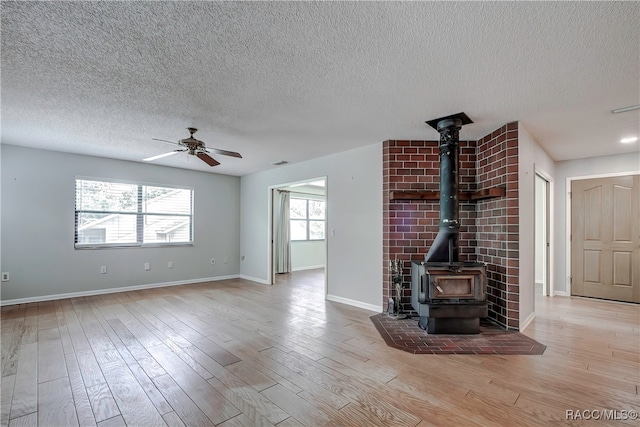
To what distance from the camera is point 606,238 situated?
4719mm

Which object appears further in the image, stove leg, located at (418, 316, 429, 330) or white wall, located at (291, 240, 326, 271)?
white wall, located at (291, 240, 326, 271)

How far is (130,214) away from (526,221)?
6.27 metres

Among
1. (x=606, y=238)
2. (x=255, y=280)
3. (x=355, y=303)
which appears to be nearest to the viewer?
(x=355, y=303)

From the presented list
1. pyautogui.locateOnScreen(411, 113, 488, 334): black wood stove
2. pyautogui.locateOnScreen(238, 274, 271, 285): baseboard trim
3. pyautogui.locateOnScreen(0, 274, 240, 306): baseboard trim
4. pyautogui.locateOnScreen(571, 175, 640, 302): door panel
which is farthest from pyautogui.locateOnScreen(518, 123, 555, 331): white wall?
pyautogui.locateOnScreen(0, 274, 240, 306): baseboard trim

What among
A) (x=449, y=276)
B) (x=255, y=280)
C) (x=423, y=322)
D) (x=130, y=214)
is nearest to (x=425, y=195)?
(x=449, y=276)

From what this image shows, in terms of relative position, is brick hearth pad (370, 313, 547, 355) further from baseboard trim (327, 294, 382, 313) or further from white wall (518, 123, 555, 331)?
baseboard trim (327, 294, 382, 313)

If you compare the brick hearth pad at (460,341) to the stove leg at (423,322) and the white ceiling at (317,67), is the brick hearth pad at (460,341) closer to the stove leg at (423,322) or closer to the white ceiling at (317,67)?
the stove leg at (423,322)

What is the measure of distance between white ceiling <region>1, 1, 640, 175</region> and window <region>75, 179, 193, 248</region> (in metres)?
1.64

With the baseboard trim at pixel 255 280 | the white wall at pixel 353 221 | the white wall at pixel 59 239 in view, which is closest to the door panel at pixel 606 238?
the white wall at pixel 353 221

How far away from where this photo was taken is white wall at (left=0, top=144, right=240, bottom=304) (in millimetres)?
4398

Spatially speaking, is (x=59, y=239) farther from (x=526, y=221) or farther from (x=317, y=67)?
(x=526, y=221)

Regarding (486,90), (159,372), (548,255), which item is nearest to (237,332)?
(159,372)

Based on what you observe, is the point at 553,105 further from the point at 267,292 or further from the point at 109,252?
the point at 109,252

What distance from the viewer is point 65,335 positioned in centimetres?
316
